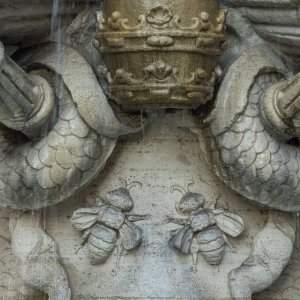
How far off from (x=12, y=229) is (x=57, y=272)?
17 centimetres

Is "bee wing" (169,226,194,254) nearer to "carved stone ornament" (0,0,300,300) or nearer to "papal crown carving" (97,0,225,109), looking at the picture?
"carved stone ornament" (0,0,300,300)

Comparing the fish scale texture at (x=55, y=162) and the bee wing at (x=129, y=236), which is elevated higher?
the fish scale texture at (x=55, y=162)

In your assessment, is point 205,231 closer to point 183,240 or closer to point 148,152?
point 183,240

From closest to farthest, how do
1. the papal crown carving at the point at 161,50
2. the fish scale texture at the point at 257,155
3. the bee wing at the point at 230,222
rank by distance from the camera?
the papal crown carving at the point at 161,50
the fish scale texture at the point at 257,155
the bee wing at the point at 230,222

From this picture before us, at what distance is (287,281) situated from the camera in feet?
12.0

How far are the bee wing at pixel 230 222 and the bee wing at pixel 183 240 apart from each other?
0.26ft

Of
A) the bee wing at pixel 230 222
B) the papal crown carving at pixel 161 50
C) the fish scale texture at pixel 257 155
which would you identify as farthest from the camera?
the bee wing at pixel 230 222

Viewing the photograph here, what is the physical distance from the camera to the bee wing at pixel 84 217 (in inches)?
139

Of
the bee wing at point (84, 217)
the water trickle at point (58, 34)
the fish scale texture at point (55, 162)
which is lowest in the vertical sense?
the bee wing at point (84, 217)

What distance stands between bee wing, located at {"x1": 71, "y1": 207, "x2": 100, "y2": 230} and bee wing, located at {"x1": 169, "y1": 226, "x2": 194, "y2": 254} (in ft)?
0.66

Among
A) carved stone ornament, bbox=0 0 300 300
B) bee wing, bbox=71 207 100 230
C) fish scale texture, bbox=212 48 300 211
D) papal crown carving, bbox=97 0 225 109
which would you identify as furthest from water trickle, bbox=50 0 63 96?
fish scale texture, bbox=212 48 300 211

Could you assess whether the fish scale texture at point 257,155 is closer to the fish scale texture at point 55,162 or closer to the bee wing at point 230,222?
the bee wing at point 230,222

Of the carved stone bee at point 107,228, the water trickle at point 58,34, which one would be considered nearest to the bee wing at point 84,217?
the carved stone bee at point 107,228

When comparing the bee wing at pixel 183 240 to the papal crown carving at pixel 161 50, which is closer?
the papal crown carving at pixel 161 50
